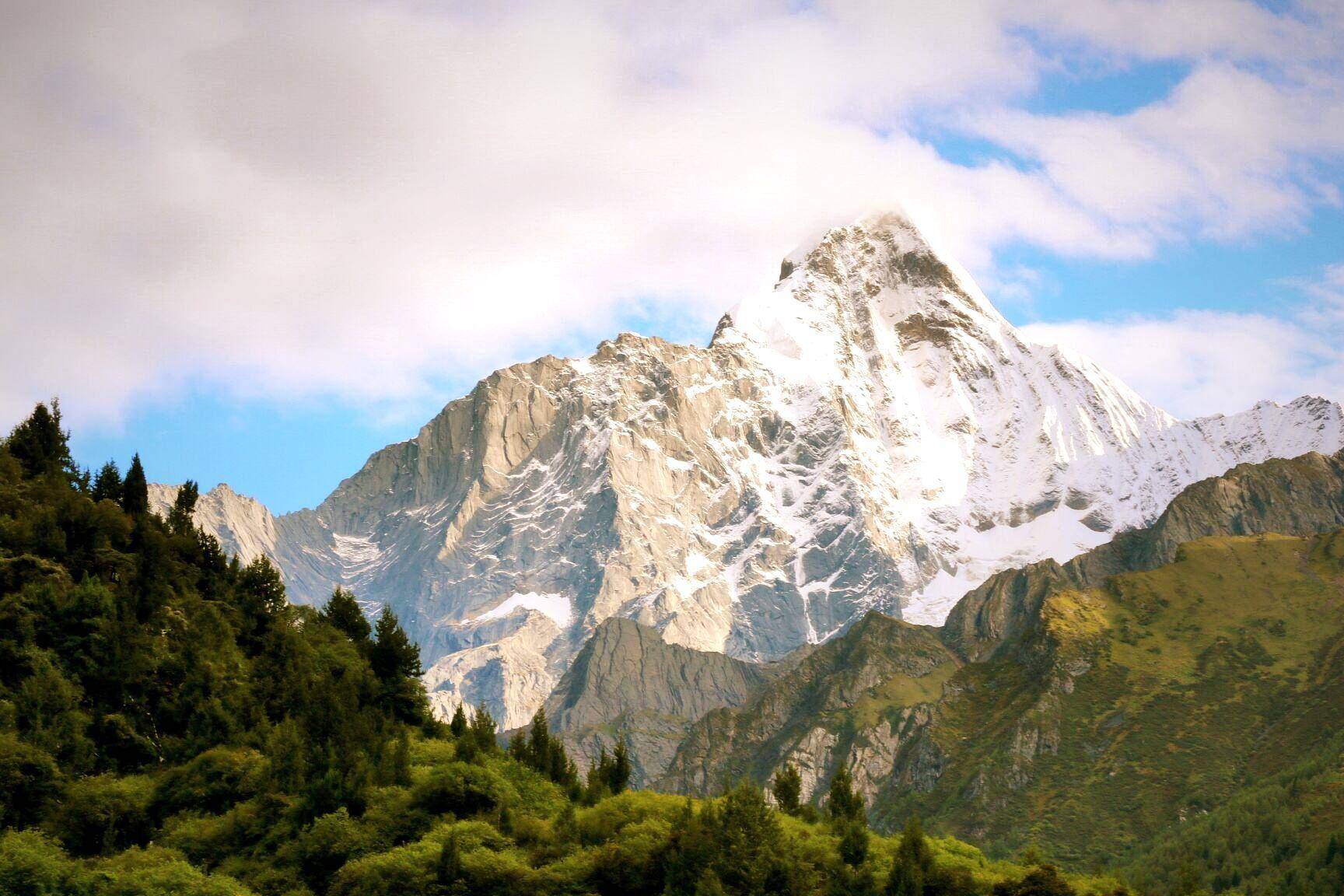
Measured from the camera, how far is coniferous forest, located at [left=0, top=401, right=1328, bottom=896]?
364ft

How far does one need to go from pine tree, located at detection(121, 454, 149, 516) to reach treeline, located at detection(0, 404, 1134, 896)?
9.14 metres

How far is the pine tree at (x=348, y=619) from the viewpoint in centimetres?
15800

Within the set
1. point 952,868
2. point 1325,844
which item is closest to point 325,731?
point 952,868

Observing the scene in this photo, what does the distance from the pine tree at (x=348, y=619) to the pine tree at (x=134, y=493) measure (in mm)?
20037

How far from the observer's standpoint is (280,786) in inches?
4643

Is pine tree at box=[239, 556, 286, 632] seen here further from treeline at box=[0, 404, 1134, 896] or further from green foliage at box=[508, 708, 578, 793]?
green foliage at box=[508, 708, 578, 793]

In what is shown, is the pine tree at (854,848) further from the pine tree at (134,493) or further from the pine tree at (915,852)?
the pine tree at (134,493)

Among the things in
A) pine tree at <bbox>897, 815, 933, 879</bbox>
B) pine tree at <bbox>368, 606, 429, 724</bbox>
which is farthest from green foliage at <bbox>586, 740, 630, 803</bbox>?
pine tree at <bbox>897, 815, 933, 879</bbox>

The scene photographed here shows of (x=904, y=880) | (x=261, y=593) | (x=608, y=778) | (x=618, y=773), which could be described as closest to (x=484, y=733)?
(x=608, y=778)

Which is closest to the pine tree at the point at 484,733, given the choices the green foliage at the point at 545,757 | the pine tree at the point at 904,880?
the green foliage at the point at 545,757

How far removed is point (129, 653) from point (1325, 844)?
446 feet

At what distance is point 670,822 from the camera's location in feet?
394

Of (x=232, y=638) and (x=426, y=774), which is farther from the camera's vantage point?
(x=232, y=638)

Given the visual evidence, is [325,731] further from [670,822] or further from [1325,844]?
[1325,844]
